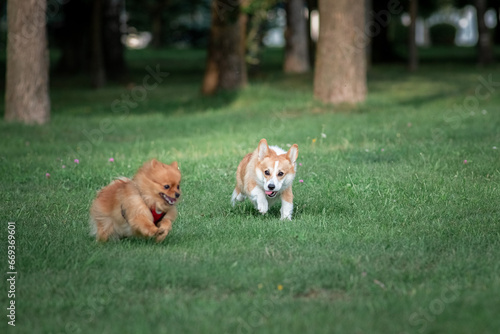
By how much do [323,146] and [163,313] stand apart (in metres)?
7.32

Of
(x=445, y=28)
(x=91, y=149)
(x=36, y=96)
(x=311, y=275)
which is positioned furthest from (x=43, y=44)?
(x=445, y=28)

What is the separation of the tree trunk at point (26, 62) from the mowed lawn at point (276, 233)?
2.41ft

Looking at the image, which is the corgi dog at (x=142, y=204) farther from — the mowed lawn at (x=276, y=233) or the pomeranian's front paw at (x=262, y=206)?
the pomeranian's front paw at (x=262, y=206)

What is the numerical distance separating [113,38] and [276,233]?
2314 cm

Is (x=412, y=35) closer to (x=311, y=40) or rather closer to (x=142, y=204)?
(x=311, y=40)

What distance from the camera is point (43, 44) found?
15.3 metres

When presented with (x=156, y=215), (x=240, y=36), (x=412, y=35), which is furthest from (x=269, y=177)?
(x=412, y=35)

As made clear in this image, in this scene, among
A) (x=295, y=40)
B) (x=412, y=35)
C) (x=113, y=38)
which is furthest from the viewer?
(x=295, y=40)

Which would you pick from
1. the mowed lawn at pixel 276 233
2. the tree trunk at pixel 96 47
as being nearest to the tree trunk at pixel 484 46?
the tree trunk at pixel 96 47

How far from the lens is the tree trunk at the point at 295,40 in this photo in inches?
1126

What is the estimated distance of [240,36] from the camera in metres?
20.1

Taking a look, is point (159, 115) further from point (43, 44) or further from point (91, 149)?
point (91, 149)

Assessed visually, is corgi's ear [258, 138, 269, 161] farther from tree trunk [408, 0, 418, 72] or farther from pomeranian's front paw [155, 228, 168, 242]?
tree trunk [408, 0, 418, 72]

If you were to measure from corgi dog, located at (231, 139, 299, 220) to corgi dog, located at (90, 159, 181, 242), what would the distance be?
1.17 m
